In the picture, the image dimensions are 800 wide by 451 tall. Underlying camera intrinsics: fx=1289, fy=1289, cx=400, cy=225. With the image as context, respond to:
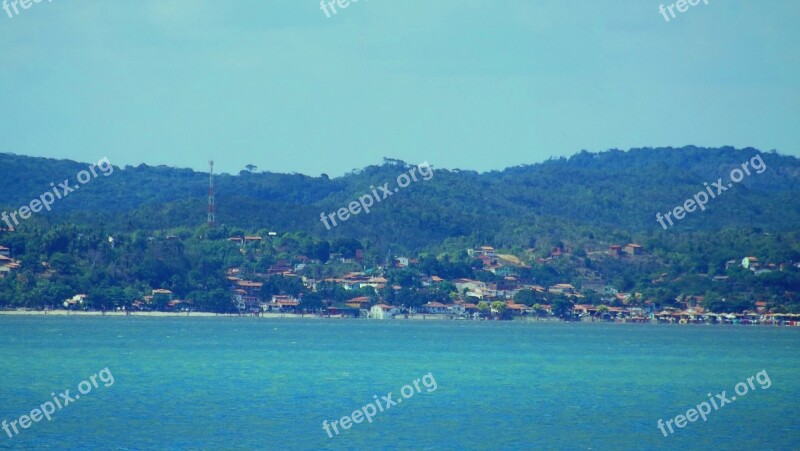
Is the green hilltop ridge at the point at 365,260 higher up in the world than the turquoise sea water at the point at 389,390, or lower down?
higher up

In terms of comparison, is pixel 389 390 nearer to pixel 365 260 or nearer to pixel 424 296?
pixel 424 296

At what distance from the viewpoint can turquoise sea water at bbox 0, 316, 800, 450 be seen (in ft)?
116

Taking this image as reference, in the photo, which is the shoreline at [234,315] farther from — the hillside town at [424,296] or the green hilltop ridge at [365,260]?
the green hilltop ridge at [365,260]

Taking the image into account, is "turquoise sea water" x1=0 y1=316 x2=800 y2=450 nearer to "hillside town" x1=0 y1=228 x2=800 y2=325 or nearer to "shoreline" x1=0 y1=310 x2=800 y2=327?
"shoreline" x1=0 y1=310 x2=800 y2=327

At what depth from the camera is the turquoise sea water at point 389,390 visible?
1388 inches

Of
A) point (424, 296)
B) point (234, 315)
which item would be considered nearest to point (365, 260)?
point (424, 296)

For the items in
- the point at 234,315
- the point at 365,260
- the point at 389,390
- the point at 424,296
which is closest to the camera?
the point at 389,390

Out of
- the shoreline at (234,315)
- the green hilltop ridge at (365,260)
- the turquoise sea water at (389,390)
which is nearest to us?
the turquoise sea water at (389,390)

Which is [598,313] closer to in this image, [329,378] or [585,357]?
[585,357]

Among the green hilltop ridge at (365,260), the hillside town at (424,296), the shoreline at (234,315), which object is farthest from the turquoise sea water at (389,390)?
the hillside town at (424,296)

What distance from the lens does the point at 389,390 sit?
4881cm

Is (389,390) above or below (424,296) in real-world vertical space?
below

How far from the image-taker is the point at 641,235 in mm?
174375

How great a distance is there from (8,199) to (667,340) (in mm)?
129199
